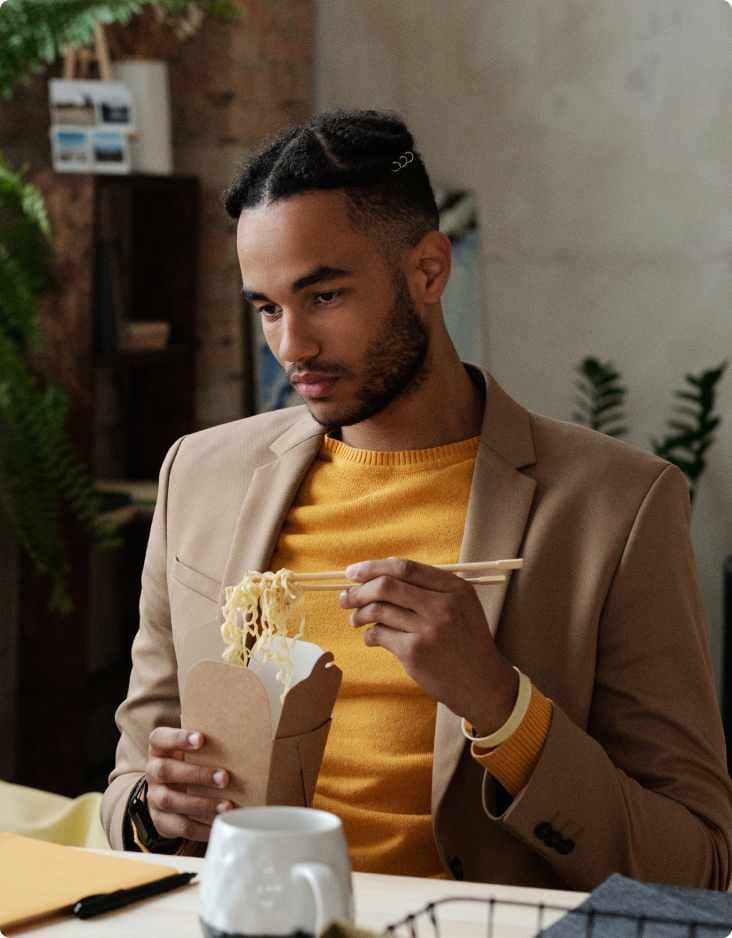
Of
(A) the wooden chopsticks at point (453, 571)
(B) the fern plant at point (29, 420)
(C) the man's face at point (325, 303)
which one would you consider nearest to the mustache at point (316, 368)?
(C) the man's face at point (325, 303)

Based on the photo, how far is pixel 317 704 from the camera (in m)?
1.44

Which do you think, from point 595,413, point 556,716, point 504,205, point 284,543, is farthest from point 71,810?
point 504,205

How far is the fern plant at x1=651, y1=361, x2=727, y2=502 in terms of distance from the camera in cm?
394

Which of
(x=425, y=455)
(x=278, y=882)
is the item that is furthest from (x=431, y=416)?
(x=278, y=882)

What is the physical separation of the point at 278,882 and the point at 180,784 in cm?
63

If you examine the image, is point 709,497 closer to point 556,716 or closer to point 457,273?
point 457,273

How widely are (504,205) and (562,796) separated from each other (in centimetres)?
317

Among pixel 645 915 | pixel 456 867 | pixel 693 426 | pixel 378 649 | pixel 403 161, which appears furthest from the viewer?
pixel 693 426

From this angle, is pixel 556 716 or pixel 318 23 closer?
pixel 556 716

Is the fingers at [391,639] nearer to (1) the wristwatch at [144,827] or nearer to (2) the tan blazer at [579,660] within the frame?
(2) the tan blazer at [579,660]

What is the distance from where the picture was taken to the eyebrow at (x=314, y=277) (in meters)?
1.63

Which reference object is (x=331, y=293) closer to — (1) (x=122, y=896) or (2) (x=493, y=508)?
(2) (x=493, y=508)

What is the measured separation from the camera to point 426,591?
139 centimetres

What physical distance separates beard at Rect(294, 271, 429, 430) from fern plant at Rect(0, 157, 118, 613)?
1.58 meters
